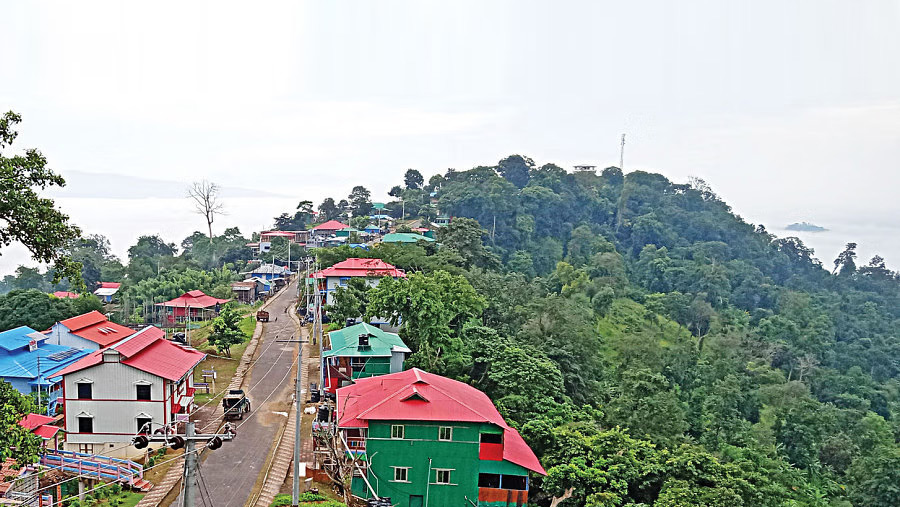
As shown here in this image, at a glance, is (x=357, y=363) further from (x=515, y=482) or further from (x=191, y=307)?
(x=191, y=307)

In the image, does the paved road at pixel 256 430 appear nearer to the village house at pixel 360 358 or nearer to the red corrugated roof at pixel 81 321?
the village house at pixel 360 358

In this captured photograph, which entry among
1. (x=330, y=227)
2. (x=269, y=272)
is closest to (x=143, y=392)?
(x=269, y=272)

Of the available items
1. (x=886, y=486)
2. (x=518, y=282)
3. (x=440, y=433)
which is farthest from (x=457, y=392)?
(x=518, y=282)

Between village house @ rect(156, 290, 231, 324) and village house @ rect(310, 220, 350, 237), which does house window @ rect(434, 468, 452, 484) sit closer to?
village house @ rect(156, 290, 231, 324)

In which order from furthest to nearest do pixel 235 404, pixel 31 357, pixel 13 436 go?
1. pixel 31 357
2. pixel 235 404
3. pixel 13 436

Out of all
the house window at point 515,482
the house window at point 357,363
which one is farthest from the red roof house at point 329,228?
the house window at point 515,482

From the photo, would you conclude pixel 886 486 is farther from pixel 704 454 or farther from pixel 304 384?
pixel 304 384
